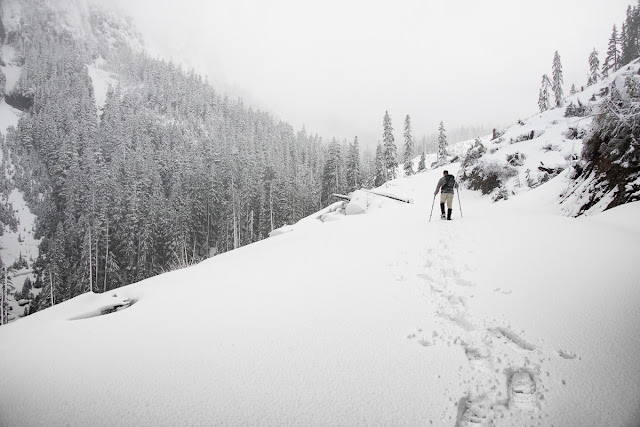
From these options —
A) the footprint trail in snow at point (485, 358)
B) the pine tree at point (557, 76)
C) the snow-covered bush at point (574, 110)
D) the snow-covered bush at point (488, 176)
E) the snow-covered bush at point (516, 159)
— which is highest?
the pine tree at point (557, 76)

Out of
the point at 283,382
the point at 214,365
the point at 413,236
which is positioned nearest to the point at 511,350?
the point at 283,382

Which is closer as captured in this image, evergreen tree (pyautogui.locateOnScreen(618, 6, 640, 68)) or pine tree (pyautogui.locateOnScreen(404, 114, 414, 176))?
evergreen tree (pyautogui.locateOnScreen(618, 6, 640, 68))

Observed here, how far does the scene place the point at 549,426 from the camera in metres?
2.04

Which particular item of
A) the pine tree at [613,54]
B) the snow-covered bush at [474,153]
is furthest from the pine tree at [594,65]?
the snow-covered bush at [474,153]

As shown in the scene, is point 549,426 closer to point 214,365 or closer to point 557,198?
point 214,365

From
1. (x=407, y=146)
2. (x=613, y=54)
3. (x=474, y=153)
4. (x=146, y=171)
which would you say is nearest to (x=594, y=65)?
(x=613, y=54)

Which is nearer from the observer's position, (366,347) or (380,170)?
(366,347)

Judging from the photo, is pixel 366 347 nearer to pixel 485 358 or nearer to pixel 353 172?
pixel 485 358

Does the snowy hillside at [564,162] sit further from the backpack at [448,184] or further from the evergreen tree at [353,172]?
the evergreen tree at [353,172]

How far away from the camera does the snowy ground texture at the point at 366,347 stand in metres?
2.34

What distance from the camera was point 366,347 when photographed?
312 cm

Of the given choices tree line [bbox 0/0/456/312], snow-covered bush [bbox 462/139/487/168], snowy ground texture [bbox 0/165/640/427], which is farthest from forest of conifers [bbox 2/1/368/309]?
snow-covered bush [bbox 462/139/487/168]

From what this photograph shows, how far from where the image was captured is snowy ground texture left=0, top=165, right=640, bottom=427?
92.0 inches

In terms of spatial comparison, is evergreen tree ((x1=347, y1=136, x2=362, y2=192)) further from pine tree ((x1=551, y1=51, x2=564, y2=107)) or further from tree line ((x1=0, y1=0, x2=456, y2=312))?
pine tree ((x1=551, y1=51, x2=564, y2=107))
